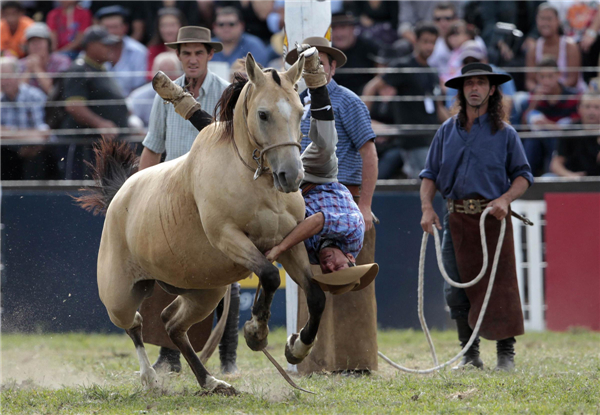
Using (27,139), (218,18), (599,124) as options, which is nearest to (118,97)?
(27,139)

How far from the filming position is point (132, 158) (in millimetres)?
5844

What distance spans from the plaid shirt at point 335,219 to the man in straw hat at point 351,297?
729 mm

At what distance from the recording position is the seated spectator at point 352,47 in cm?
1087

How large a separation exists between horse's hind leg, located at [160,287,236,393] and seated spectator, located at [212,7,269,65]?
651 cm

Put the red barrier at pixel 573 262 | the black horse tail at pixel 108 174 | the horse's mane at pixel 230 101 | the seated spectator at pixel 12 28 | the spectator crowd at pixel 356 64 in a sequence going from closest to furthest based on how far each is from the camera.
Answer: the horse's mane at pixel 230 101 < the black horse tail at pixel 108 174 < the red barrier at pixel 573 262 < the spectator crowd at pixel 356 64 < the seated spectator at pixel 12 28

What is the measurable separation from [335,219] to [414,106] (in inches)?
231

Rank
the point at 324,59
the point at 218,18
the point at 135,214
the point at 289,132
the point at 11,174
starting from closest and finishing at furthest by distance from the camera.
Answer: the point at 289,132, the point at 135,214, the point at 324,59, the point at 11,174, the point at 218,18

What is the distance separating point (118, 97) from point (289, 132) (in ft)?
21.1

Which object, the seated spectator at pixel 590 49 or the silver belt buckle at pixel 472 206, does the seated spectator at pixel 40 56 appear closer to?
the silver belt buckle at pixel 472 206

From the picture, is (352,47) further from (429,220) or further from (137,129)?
(429,220)

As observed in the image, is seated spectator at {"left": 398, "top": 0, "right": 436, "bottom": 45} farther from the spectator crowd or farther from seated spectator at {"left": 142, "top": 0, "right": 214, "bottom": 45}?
seated spectator at {"left": 142, "top": 0, "right": 214, "bottom": 45}

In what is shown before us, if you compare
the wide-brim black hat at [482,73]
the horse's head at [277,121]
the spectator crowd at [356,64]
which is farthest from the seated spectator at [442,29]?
the horse's head at [277,121]

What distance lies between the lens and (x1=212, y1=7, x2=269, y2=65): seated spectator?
11367 mm

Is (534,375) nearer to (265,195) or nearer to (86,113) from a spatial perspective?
(265,195)
